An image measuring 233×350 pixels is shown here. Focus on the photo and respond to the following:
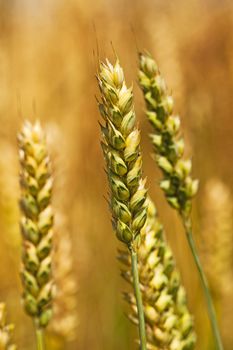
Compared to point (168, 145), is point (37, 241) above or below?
below

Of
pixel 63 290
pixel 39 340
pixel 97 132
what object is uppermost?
pixel 97 132

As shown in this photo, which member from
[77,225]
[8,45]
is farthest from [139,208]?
[8,45]

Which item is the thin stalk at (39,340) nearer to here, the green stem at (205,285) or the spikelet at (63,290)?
the green stem at (205,285)

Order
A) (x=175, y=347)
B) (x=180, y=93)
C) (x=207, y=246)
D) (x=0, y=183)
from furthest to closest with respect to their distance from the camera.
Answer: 1. (x=180, y=93)
2. (x=0, y=183)
3. (x=207, y=246)
4. (x=175, y=347)

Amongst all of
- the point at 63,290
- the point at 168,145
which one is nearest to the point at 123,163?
the point at 168,145

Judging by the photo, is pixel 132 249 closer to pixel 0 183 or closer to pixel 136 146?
pixel 136 146

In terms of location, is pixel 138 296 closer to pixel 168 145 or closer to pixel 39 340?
pixel 39 340
